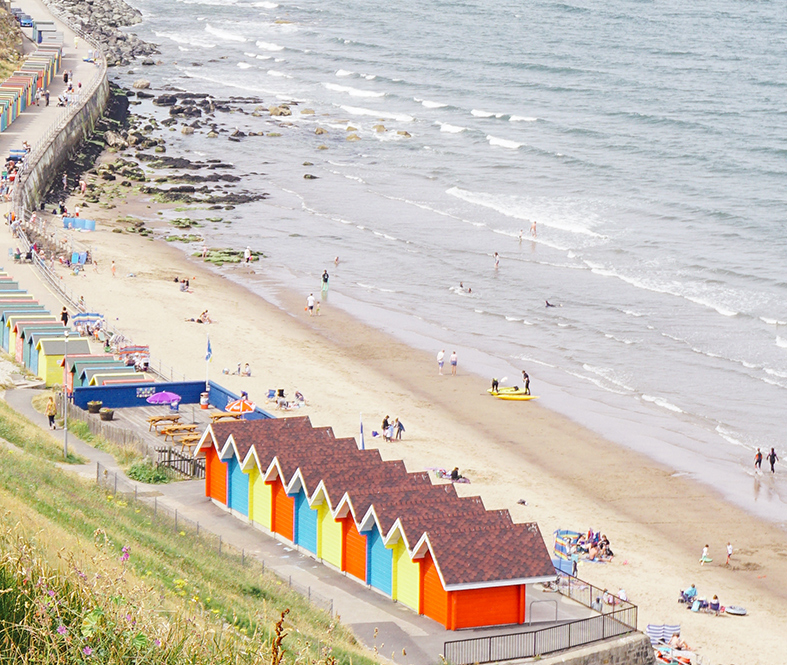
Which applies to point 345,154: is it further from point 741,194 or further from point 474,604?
point 474,604

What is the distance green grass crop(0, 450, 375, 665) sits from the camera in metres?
14.2

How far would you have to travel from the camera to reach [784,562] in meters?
29.1

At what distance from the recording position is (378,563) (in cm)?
2198

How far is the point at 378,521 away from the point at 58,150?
50958 millimetres

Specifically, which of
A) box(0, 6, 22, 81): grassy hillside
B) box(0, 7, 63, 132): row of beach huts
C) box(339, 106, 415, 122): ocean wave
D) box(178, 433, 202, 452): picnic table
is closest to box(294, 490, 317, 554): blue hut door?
box(178, 433, 202, 452): picnic table

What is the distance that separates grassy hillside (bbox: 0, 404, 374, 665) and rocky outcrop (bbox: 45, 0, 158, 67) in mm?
90130

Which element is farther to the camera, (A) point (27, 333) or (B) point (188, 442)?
(A) point (27, 333)

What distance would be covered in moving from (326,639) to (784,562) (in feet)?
55.2

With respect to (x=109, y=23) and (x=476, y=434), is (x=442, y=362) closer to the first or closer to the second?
(x=476, y=434)

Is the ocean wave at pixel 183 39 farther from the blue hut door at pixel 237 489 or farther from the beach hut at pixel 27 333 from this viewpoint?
the blue hut door at pixel 237 489

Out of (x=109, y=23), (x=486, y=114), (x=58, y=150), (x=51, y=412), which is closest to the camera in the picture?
(x=51, y=412)

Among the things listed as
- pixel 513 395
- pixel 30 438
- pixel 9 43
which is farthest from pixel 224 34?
pixel 30 438

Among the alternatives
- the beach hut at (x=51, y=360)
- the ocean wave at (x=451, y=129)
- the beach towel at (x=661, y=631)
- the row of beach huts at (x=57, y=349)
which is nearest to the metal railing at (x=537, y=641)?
the beach towel at (x=661, y=631)

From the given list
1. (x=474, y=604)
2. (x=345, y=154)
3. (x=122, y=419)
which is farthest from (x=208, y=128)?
(x=474, y=604)
